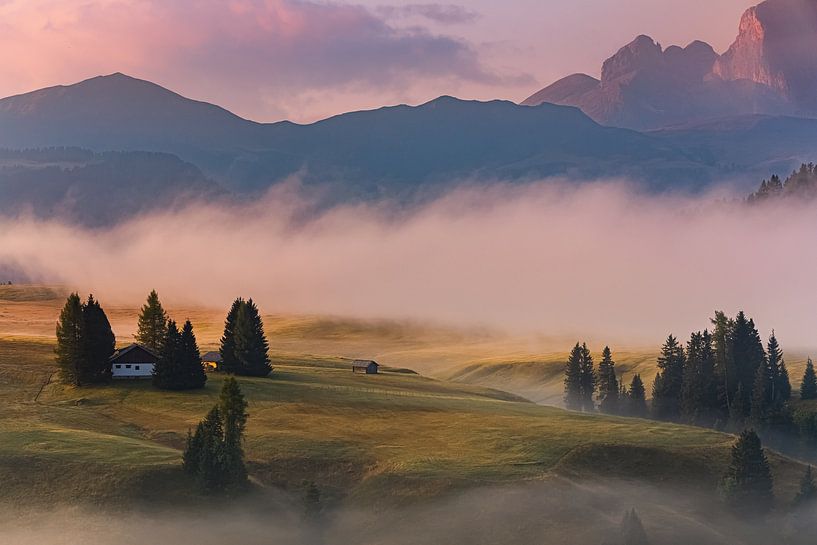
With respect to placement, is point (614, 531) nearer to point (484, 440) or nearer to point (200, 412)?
point (484, 440)

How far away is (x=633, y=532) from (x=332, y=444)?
36.3 metres

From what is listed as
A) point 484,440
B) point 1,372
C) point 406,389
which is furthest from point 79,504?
point 406,389

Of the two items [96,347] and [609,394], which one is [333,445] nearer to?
[96,347]

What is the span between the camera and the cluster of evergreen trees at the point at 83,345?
12081cm

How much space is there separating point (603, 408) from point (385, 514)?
8775 centimetres

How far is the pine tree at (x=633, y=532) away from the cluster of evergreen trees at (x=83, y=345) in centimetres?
7725

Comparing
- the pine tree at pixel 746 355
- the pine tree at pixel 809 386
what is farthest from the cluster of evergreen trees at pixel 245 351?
the pine tree at pixel 809 386

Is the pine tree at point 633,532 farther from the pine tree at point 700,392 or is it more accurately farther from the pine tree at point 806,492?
the pine tree at point 700,392

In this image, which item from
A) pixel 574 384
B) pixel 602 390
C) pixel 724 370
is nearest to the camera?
pixel 724 370

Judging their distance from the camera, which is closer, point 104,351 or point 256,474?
point 256,474

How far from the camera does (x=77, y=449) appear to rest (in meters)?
88.7

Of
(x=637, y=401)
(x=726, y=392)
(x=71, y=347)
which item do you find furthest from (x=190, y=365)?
(x=726, y=392)

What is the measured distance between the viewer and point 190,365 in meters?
121

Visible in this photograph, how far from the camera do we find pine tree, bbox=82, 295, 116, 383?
121375mm
